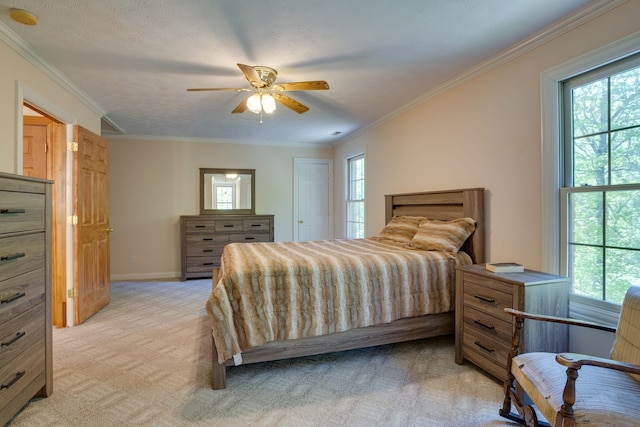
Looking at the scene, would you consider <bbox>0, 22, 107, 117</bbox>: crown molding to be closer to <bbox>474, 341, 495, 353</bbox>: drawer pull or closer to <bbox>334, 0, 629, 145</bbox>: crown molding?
<bbox>334, 0, 629, 145</bbox>: crown molding

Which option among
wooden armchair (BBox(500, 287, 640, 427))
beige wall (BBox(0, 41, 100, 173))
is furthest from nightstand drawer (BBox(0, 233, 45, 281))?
wooden armchair (BBox(500, 287, 640, 427))

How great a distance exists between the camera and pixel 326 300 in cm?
227

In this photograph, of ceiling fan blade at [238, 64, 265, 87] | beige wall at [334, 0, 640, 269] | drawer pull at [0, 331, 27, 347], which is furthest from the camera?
ceiling fan blade at [238, 64, 265, 87]

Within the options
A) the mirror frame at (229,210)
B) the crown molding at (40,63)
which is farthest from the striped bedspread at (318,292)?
the mirror frame at (229,210)

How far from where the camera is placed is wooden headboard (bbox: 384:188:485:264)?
2.82 meters

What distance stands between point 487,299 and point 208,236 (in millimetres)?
4330

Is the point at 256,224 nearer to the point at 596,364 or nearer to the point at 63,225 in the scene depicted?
the point at 63,225

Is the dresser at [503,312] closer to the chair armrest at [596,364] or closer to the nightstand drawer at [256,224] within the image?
the chair armrest at [596,364]

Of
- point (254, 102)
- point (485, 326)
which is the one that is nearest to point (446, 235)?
point (485, 326)

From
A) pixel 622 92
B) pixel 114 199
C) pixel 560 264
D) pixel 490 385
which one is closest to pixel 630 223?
pixel 560 264

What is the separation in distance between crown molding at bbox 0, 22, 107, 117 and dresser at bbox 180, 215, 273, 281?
2.21m

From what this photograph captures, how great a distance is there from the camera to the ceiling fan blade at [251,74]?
7.54ft

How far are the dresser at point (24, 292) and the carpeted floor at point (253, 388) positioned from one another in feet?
0.66

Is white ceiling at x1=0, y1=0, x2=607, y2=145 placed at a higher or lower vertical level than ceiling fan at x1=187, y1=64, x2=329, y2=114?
higher
